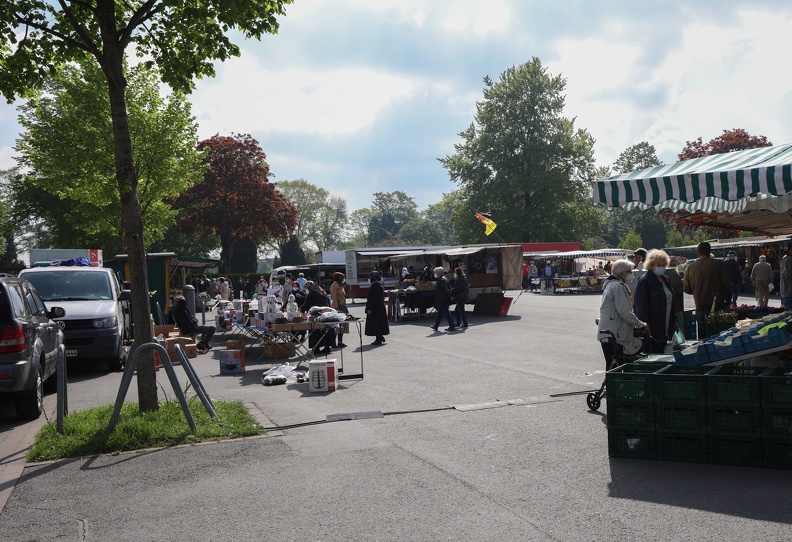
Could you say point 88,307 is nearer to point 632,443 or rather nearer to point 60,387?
point 60,387

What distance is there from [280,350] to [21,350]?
6.94 m

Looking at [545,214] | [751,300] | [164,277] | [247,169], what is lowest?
[751,300]

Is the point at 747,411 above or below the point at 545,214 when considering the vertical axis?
below

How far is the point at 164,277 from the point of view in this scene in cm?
2525

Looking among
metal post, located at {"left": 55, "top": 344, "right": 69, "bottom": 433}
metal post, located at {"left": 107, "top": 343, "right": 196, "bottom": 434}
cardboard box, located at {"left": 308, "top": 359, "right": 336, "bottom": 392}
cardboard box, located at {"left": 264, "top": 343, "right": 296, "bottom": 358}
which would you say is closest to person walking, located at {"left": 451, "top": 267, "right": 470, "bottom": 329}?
cardboard box, located at {"left": 264, "top": 343, "right": 296, "bottom": 358}

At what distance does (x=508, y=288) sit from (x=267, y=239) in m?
36.7

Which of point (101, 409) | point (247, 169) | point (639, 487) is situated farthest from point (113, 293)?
point (247, 169)

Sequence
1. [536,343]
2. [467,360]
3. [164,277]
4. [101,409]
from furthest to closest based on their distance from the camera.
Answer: [164,277]
[536,343]
[467,360]
[101,409]

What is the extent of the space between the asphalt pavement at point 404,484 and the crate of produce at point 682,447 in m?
0.09

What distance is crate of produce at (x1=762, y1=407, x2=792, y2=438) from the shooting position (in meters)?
5.72

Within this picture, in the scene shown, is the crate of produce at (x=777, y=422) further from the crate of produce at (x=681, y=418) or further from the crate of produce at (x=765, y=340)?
the crate of produce at (x=765, y=340)

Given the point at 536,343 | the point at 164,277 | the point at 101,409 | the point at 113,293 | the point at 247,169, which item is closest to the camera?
the point at 101,409

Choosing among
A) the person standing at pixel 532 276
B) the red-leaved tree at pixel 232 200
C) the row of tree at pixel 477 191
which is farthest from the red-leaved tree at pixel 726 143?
the red-leaved tree at pixel 232 200

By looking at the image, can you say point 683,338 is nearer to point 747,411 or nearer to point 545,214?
point 747,411
